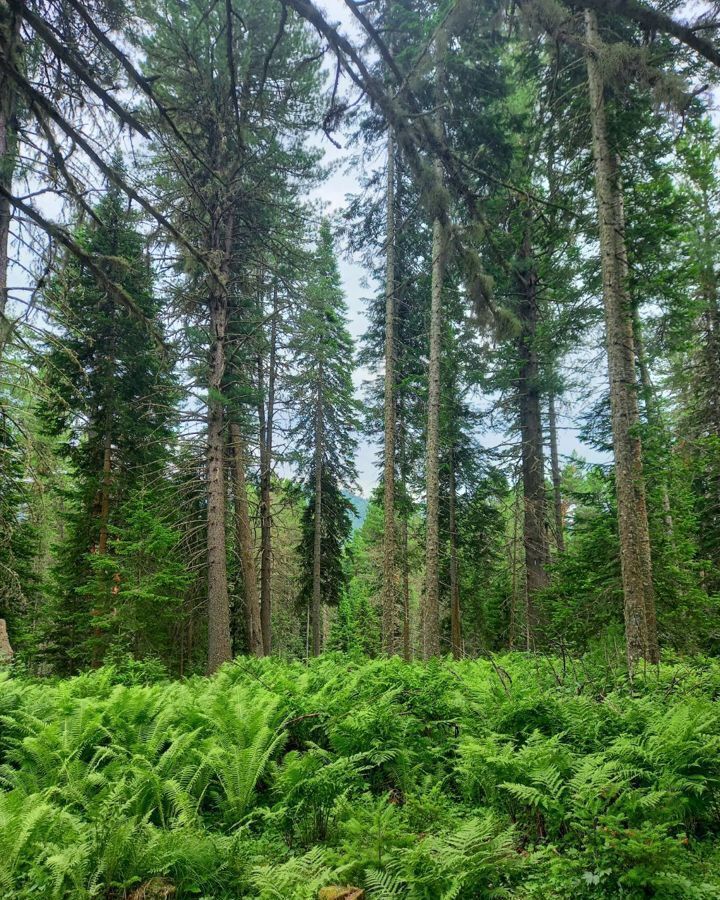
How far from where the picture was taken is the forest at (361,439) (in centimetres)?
299

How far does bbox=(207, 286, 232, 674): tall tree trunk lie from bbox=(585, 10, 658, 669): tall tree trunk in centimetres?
692

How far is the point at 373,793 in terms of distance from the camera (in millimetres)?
3965

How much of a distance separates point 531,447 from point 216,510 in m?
8.57

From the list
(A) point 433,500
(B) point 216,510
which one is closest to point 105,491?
(B) point 216,510

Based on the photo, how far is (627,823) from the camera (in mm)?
2926

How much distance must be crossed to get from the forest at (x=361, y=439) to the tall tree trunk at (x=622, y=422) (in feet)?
0.18

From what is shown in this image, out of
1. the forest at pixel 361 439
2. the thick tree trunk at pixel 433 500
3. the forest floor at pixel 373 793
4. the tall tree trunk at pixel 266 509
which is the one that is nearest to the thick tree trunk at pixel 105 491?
the forest at pixel 361 439

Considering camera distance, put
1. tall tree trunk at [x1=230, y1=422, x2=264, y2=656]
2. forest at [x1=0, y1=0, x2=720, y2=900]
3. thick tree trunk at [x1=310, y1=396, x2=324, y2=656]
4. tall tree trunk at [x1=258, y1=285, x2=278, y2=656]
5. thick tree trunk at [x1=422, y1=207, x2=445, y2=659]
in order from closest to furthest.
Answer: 1. forest at [x1=0, y1=0, x2=720, y2=900]
2. thick tree trunk at [x1=422, y1=207, x2=445, y2=659]
3. tall tree trunk at [x1=230, y1=422, x2=264, y2=656]
4. tall tree trunk at [x1=258, y1=285, x2=278, y2=656]
5. thick tree trunk at [x1=310, y1=396, x2=324, y2=656]

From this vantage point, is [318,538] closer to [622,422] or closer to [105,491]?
[105,491]

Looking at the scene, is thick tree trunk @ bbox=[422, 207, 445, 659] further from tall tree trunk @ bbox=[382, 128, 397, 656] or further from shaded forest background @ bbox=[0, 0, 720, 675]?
tall tree trunk @ bbox=[382, 128, 397, 656]

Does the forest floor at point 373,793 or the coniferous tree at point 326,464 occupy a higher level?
the coniferous tree at point 326,464

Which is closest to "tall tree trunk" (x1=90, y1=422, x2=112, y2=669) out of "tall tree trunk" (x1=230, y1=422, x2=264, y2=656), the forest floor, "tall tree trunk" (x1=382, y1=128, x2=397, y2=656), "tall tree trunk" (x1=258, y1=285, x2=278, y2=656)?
"tall tree trunk" (x1=230, y1=422, x2=264, y2=656)

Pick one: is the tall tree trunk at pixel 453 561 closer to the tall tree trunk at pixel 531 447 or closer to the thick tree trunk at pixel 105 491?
the tall tree trunk at pixel 531 447

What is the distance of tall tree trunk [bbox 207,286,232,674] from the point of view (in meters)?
10.6
